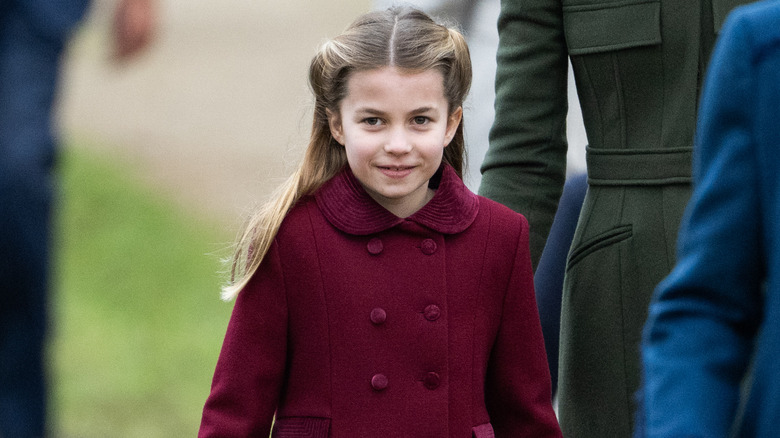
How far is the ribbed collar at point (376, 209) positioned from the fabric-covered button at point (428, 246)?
0.08ft

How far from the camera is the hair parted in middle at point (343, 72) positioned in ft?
7.70

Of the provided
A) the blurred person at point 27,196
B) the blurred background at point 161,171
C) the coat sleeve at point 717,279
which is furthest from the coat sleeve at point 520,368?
the blurred background at point 161,171

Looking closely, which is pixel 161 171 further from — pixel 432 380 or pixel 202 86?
pixel 432 380

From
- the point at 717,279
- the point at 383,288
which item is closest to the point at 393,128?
the point at 383,288

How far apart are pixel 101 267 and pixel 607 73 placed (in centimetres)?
554

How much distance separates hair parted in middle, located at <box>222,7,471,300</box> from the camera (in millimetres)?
2348

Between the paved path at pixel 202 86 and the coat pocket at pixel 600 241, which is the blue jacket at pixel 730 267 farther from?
the paved path at pixel 202 86

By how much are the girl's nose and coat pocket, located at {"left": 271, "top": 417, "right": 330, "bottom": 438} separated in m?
0.46

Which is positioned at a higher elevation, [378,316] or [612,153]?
[612,153]

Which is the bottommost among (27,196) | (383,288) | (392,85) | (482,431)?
(482,431)

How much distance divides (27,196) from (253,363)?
4.84 meters

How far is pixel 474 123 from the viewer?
540 cm

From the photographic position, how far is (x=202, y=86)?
296 inches

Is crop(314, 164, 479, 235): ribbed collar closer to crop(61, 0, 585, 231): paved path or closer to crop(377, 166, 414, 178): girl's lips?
crop(377, 166, 414, 178): girl's lips
